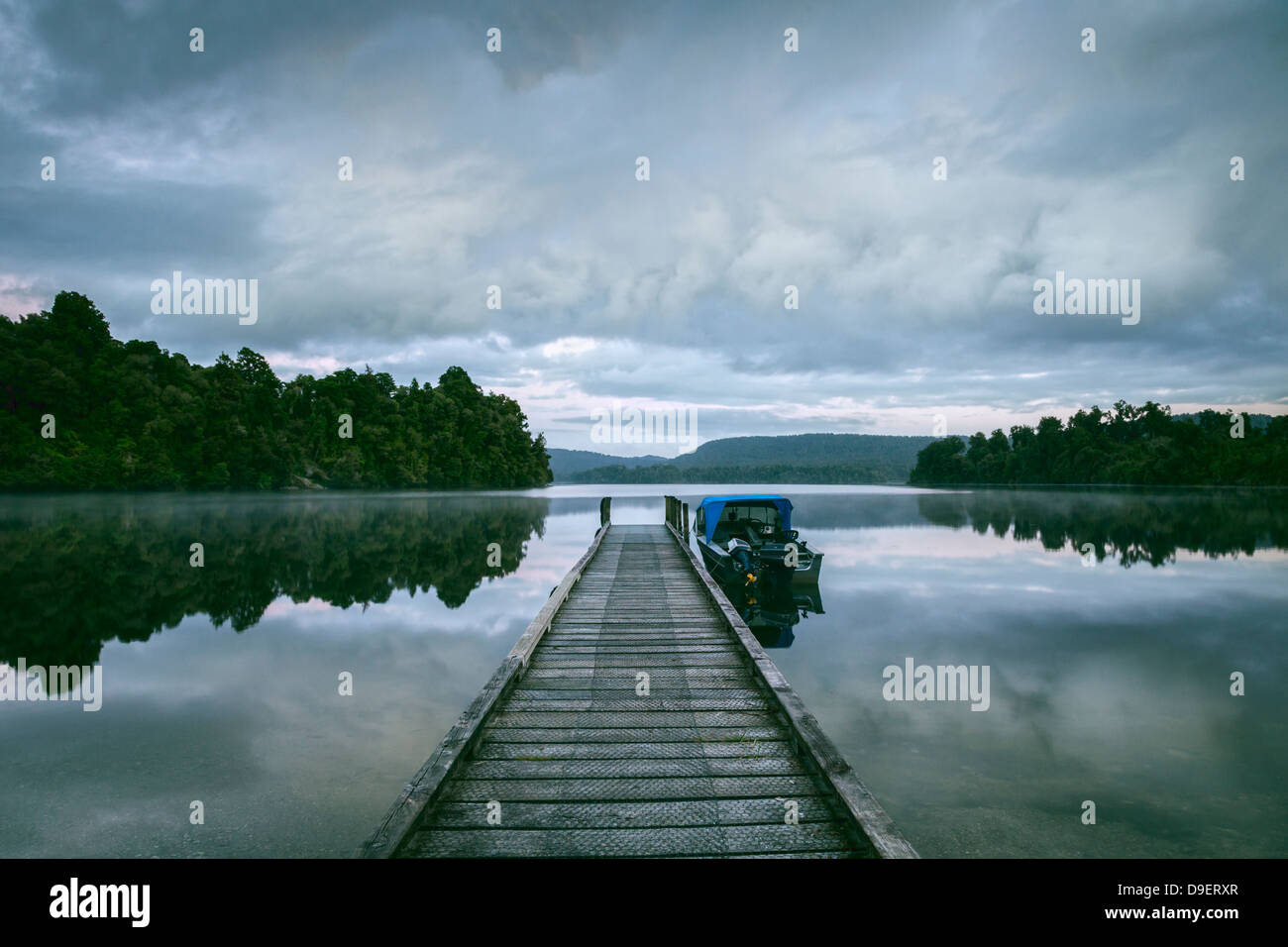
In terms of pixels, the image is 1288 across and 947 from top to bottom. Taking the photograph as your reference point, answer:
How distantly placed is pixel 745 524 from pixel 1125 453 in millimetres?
118441

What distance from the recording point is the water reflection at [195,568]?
13.3 metres

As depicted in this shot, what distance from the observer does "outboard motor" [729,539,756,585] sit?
15.2 metres

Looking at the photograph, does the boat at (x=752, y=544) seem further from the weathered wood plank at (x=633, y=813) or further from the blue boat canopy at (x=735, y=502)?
the weathered wood plank at (x=633, y=813)

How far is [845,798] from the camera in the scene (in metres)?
4.25

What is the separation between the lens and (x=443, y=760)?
475 centimetres

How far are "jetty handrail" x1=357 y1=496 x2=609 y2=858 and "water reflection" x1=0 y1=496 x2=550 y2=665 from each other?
28.5 feet

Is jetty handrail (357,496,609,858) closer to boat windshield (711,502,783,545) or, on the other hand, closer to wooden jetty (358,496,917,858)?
wooden jetty (358,496,917,858)

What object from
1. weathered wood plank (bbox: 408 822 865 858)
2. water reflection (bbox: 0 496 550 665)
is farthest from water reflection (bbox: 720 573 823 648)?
weathered wood plank (bbox: 408 822 865 858)

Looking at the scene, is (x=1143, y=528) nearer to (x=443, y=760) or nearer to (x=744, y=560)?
(x=744, y=560)

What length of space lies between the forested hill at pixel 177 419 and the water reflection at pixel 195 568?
78.5 ft

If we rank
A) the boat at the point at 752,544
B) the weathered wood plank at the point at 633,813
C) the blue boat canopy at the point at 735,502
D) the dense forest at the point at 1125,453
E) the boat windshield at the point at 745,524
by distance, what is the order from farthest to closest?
1. the dense forest at the point at 1125,453
2. the blue boat canopy at the point at 735,502
3. the boat windshield at the point at 745,524
4. the boat at the point at 752,544
5. the weathered wood plank at the point at 633,813

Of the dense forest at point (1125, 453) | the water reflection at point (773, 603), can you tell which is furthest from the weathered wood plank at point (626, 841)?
the dense forest at point (1125, 453)
